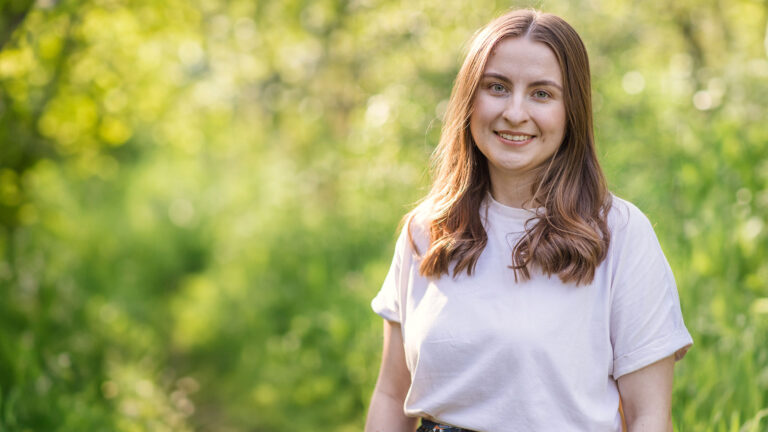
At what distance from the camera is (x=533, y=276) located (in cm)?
174

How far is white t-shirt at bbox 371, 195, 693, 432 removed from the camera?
166 centimetres

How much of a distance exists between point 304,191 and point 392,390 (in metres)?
4.85

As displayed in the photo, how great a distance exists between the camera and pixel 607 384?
1.72 meters

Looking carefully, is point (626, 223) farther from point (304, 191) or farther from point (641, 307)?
point (304, 191)

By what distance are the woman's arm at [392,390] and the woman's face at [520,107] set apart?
0.53m

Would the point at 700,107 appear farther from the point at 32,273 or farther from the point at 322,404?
the point at 32,273

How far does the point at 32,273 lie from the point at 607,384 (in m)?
4.60

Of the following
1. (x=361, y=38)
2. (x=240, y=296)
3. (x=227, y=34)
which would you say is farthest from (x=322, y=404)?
(x=227, y=34)

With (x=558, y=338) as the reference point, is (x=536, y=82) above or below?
above

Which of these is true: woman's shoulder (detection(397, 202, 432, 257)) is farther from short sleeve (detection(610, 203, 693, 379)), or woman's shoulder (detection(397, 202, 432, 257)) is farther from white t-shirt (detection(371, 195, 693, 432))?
short sleeve (detection(610, 203, 693, 379))

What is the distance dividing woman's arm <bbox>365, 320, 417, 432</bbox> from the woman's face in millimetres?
534

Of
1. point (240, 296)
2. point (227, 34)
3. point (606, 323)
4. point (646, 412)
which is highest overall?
point (227, 34)

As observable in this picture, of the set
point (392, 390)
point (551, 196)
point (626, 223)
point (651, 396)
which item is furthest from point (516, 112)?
point (392, 390)

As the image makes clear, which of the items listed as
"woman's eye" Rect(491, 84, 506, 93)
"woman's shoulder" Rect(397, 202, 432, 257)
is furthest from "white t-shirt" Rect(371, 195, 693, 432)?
"woman's eye" Rect(491, 84, 506, 93)
